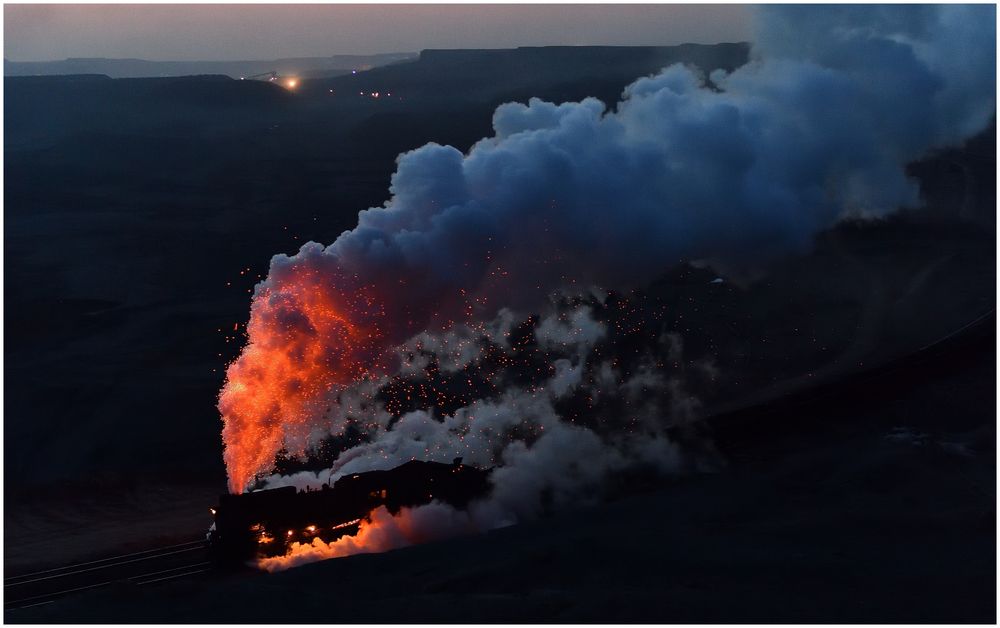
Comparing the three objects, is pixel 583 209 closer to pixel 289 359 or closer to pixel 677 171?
pixel 677 171

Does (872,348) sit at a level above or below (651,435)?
above

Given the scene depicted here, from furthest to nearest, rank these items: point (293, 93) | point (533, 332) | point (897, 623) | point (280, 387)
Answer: point (293, 93) → point (533, 332) → point (280, 387) → point (897, 623)

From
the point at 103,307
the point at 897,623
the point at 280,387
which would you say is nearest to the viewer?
the point at 897,623

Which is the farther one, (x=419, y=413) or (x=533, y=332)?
(x=533, y=332)

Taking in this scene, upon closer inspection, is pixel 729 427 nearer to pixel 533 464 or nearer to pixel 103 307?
pixel 533 464

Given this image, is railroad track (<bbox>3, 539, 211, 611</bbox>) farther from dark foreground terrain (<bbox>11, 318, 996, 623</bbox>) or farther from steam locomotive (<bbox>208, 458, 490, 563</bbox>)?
dark foreground terrain (<bbox>11, 318, 996, 623</bbox>)

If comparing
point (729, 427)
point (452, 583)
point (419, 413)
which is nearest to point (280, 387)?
point (419, 413)

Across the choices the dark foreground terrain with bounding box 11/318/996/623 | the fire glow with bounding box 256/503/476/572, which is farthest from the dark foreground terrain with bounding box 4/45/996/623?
the fire glow with bounding box 256/503/476/572
